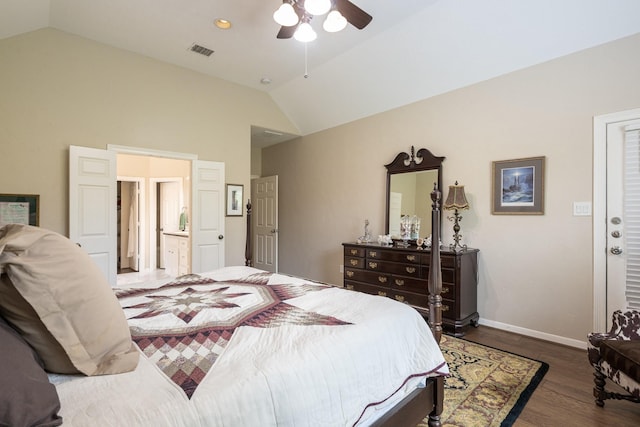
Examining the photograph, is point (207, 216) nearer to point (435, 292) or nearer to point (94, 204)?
point (94, 204)

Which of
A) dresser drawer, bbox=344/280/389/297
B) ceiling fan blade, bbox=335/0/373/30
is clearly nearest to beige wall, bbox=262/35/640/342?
dresser drawer, bbox=344/280/389/297

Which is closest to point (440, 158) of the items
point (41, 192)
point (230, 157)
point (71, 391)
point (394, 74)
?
point (394, 74)

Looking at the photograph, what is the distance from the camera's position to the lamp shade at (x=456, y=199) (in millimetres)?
3465

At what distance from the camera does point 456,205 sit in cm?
347

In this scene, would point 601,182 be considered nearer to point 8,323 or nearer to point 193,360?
point 193,360

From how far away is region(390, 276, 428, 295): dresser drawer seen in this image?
345 centimetres

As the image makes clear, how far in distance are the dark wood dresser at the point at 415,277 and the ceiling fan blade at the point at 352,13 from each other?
2284mm

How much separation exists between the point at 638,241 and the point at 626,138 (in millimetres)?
879

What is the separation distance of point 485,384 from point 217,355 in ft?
6.74

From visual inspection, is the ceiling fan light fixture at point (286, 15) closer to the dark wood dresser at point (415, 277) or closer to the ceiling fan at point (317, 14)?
the ceiling fan at point (317, 14)

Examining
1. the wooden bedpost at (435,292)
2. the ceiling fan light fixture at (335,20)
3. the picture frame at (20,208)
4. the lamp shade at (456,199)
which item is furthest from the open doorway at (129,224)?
the wooden bedpost at (435,292)

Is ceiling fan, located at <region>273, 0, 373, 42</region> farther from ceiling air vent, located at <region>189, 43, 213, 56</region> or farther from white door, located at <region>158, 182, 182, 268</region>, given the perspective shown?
white door, located at <region>158, 182, 182, 268</region>

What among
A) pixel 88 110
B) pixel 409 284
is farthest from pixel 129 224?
pixel 409 284

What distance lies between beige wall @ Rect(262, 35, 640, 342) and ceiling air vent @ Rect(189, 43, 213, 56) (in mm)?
2312
